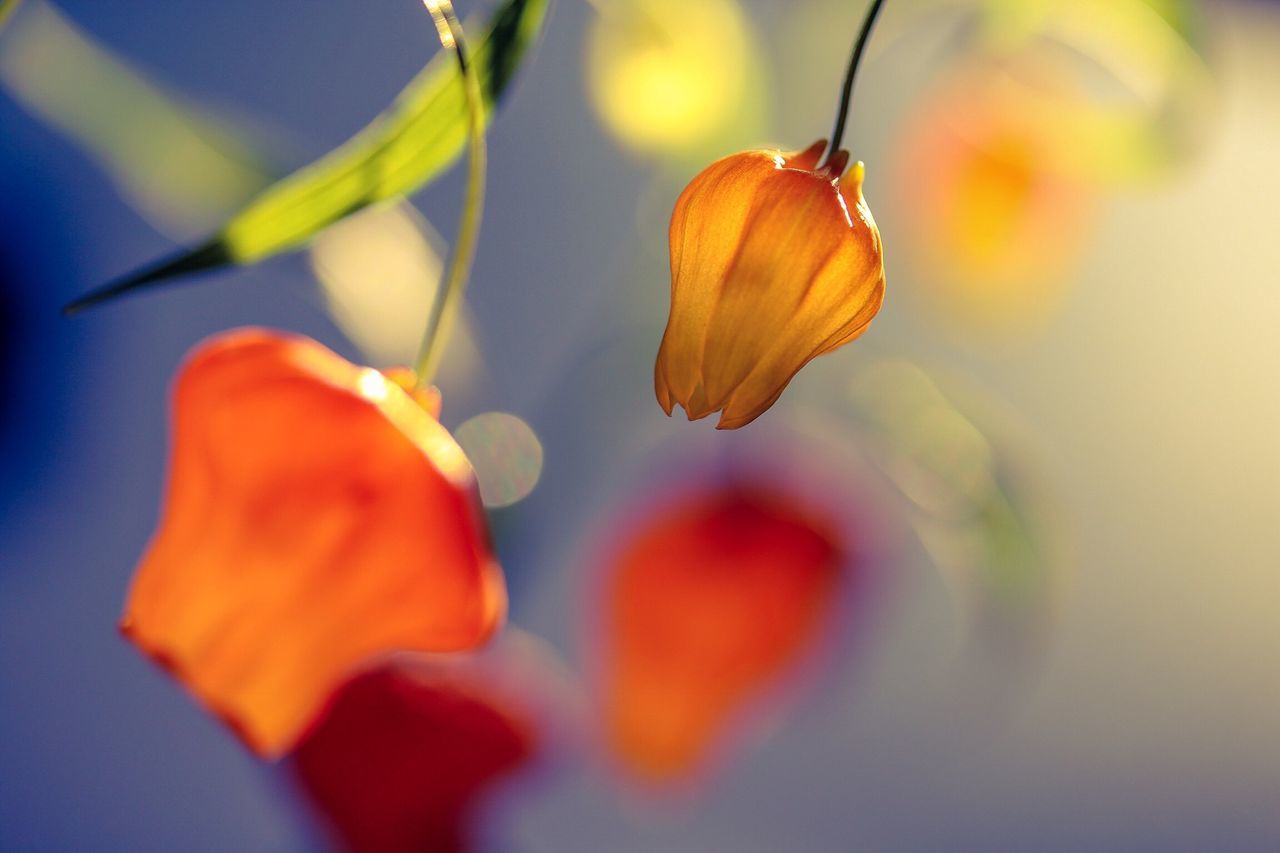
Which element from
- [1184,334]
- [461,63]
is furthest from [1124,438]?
[461,63]

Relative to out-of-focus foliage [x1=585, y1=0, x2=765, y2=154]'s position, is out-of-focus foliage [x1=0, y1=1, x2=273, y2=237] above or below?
below

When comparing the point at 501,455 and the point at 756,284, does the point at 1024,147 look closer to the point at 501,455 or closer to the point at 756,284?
the point at 501,455

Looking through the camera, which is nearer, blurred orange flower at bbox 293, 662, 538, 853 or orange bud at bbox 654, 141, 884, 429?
orange bud at bbox 654, 141, 884, 429

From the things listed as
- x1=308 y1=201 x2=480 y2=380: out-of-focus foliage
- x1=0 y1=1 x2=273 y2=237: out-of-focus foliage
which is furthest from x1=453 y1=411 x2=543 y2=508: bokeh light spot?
x1=0 y1=1 x2=273 y2=237: out-of-focus foliage

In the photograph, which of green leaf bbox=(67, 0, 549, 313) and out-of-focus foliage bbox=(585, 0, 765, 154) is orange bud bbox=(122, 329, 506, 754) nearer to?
green leaf bbox=(67, 0, 549, 313)

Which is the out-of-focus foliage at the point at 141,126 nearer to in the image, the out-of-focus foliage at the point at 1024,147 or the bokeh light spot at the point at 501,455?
the bokeh light spot at the point at 501,455

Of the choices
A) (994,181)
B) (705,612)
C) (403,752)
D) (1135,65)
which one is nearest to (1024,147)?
(994,181)
